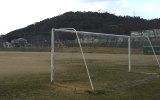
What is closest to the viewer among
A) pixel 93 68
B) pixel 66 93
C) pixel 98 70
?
pixel 66 93

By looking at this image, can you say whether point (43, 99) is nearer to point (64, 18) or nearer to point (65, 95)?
point (65, 95)

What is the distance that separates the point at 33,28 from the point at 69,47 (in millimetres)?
133094

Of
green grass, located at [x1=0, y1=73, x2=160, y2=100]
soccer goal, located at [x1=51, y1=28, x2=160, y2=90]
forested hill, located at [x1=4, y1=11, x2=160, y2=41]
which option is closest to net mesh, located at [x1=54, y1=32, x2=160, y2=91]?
soccer goal, located at [x1=51, y1=28, x2=160, y2=90]

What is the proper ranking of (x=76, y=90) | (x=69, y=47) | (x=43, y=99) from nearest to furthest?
(x=43, y=99), (x=76, y=90), (x=69, y=47)

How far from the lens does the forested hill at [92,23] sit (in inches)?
4119

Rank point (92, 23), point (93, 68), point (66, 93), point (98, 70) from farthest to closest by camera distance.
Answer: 1. point (92, 23)
2. point (93, 68)
3. point (98, 70)
4. point (66, 93)

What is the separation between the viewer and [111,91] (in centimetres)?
976

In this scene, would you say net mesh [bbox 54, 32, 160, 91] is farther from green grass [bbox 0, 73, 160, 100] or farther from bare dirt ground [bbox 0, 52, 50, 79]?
bare dirt ground [bbox 0, 52, 50, 79]

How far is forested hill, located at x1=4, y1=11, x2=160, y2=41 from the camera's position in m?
105

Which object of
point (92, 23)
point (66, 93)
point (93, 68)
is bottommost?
point (93, 68)

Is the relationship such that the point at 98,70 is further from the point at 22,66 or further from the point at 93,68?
the point at 22,66

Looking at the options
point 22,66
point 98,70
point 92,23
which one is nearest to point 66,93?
point 98,70

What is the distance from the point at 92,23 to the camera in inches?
4936

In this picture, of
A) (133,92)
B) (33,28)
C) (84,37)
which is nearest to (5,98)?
(133,92)
